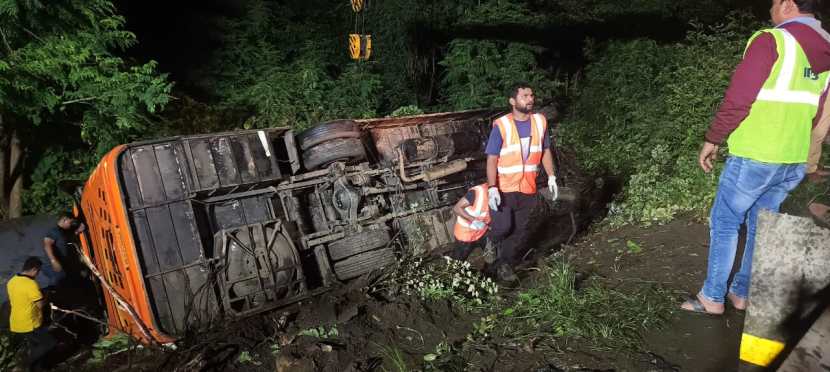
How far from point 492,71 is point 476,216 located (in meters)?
7.72

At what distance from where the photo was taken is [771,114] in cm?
246

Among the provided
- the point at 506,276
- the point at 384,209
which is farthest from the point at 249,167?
the point at 506,276

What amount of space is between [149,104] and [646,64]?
896 centimetres

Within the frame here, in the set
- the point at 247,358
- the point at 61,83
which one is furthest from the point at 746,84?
the point at 61,83

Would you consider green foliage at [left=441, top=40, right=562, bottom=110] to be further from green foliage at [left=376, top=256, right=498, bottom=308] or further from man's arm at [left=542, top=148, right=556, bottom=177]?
green foliage at [left=376, top=256, right=498, bottom=308]

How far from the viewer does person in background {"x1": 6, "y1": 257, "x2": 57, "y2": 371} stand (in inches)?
193

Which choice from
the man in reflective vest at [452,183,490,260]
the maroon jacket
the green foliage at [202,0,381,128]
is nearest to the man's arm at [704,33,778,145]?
the maroon jacket

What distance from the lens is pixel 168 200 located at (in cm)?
410

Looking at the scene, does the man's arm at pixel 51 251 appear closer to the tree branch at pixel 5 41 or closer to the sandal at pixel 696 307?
the tree branch at pixel 5 41

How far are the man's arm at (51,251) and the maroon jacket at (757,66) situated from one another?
6930 mm

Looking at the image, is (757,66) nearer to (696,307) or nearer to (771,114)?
(771,114)

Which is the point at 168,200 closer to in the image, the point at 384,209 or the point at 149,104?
the point at 384,209

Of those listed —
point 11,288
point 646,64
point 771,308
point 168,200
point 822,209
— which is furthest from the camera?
point 646,64

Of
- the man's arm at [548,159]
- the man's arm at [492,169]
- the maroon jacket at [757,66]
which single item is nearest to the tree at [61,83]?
the man's arm at [492,169]
